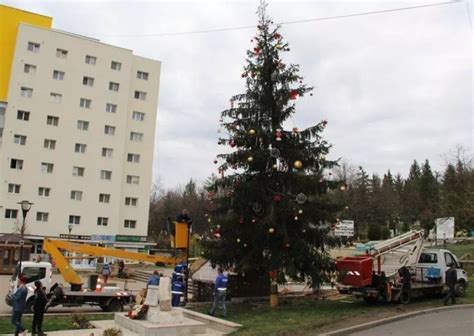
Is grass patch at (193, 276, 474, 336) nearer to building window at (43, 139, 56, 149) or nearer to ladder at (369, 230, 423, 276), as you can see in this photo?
ladder at (369, 230, 423, 276)

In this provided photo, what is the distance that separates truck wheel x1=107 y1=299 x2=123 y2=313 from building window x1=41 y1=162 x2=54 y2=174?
124 ft

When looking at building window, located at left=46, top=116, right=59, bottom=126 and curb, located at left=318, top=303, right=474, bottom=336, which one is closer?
curb, located at left=318, top=303, right=474, bottom=336

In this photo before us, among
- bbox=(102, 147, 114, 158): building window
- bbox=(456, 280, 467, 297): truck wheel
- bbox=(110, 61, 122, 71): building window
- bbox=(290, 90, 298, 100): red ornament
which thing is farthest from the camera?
bbox=(110, 61, 122, 71): building window

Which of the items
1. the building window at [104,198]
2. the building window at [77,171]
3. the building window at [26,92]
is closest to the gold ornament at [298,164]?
the building window at [104,198]

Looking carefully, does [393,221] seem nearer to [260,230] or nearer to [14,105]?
[14,105]

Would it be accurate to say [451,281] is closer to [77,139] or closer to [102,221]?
[102,221]

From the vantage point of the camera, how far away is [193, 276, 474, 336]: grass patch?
540 inches

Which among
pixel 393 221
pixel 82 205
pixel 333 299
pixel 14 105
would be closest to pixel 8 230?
pixel 82 205

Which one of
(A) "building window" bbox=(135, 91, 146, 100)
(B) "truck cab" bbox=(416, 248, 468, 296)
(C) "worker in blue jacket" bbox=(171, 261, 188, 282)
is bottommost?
(C) "worker in blue jacket" bbox=(171, 261, 188, 282)

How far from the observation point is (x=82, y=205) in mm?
56188

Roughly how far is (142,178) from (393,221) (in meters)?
43.9

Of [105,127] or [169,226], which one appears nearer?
[169,226]

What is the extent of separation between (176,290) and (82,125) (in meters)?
43.1

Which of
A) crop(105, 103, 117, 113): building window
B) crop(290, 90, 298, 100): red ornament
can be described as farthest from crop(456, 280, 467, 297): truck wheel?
crop(105, 103, 117, 113): building window
